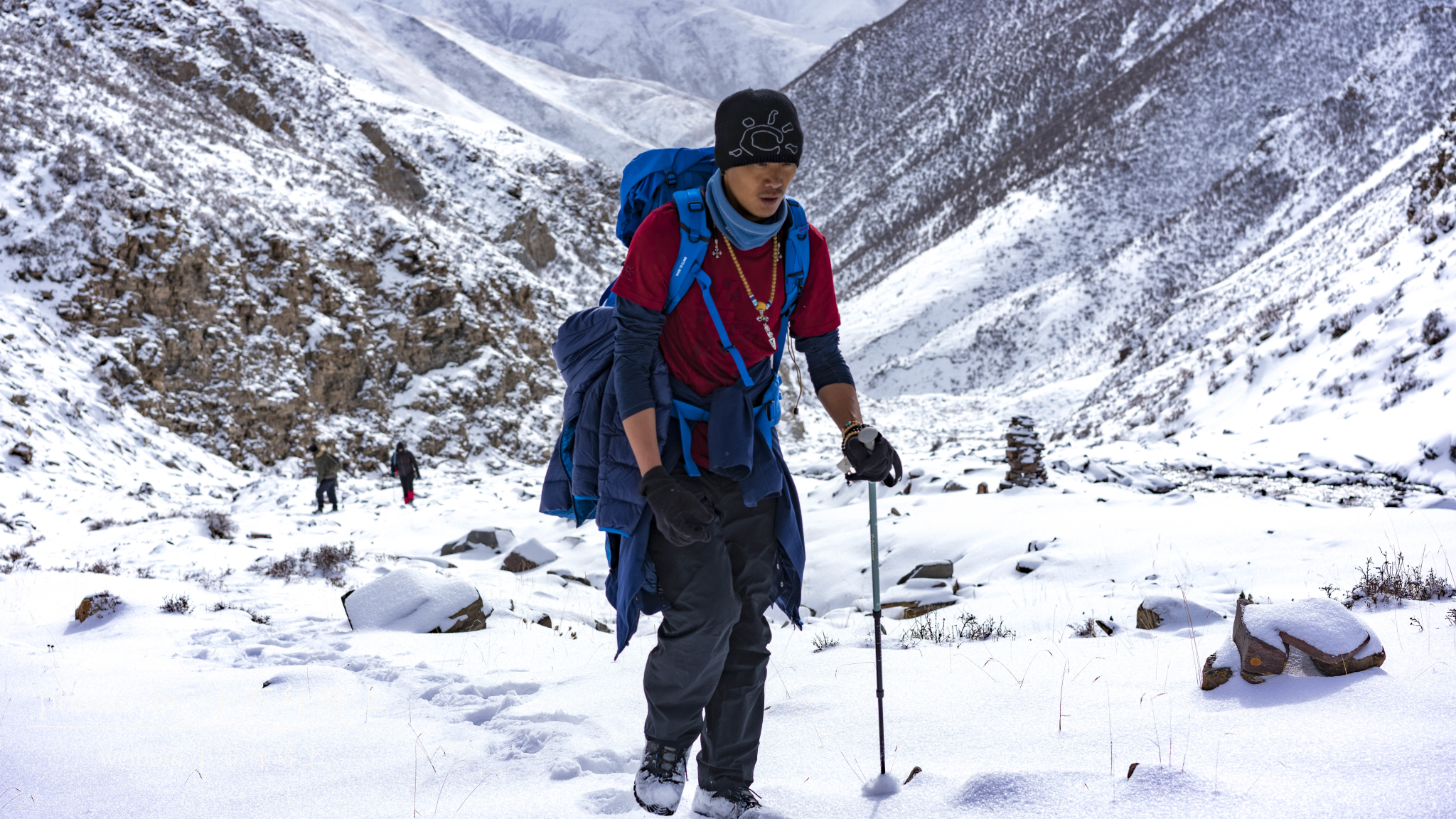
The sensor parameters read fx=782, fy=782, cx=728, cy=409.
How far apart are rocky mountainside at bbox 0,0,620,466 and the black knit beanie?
1827 centimetres

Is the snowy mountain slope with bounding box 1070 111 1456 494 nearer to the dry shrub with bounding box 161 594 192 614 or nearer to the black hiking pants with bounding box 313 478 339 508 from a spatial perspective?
the dry shrub with bounding box 161 594 192 614

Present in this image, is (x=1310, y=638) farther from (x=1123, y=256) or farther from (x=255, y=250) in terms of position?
(x=1123, y=256)

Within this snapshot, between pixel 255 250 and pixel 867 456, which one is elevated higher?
pixel 255 250

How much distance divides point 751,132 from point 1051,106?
95619 millimetres

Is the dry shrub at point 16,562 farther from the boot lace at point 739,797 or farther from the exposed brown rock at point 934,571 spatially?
the exposed brown rock at point 934,571

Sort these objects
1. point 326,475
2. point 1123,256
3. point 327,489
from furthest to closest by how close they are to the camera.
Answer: point 1123,256
point 327,489
point 326,475

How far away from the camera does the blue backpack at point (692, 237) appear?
2.50 metres

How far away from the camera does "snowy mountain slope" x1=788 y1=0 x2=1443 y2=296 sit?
179ft

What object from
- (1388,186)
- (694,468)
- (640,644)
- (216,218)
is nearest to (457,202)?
(216,218)

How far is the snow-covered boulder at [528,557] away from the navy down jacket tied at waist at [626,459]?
20.0ft

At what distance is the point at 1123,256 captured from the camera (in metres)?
44.5

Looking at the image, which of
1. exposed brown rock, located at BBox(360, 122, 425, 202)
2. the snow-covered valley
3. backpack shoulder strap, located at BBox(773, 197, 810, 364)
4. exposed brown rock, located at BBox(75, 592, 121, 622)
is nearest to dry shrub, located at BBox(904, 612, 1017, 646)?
the snow-covered valley

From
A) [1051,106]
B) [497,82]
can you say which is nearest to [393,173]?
[1051,106]

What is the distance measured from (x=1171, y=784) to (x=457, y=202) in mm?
30407
